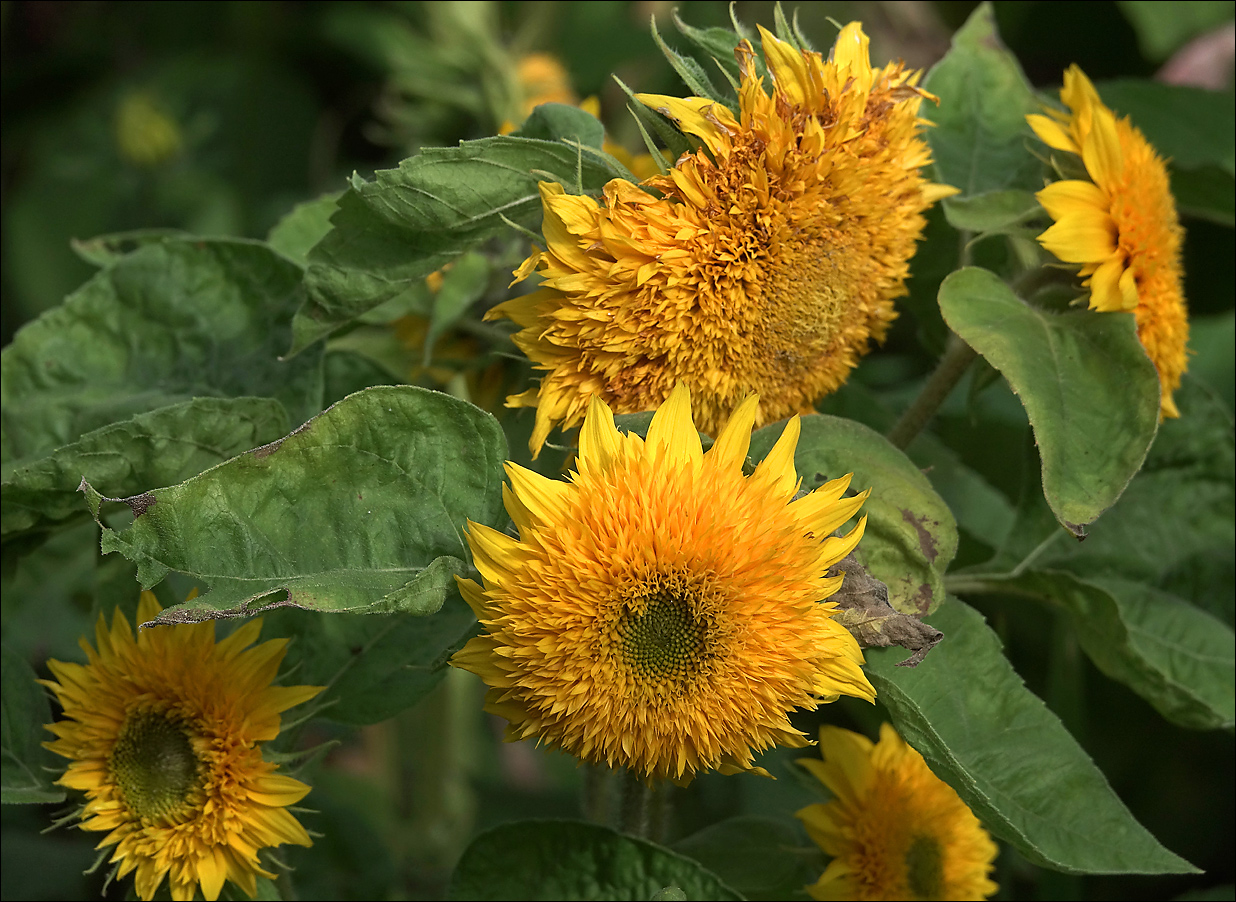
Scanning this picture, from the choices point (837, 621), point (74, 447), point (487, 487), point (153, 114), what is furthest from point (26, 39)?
point (837, 621)

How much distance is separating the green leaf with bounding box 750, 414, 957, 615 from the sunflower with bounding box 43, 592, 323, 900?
30 cm

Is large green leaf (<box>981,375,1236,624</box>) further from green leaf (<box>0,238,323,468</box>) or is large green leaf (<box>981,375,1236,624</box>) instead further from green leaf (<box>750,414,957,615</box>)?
green leaf (<box>0,238,323,468</box>)

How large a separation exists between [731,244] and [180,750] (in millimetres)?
413

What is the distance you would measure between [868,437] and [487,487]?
0.20m

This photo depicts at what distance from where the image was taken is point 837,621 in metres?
0.58

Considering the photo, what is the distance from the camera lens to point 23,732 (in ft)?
2.43

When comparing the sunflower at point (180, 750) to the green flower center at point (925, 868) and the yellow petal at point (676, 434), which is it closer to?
the yellow petal at point (676, 434)

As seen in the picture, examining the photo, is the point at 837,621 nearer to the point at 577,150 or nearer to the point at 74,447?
the point at 577,150

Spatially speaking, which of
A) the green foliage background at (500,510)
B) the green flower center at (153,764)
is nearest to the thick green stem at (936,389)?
the green foliage background at (500,510)

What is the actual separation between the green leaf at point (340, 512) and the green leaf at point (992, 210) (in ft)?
0.99

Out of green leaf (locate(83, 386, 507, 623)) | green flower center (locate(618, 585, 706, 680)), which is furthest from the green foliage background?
green flower center (locate(618, 585, 706, 680))

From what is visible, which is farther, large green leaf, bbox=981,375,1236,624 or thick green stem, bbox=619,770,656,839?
large green leaf, bbox=981,375,1236,624

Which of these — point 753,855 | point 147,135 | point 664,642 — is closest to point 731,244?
point 664,642

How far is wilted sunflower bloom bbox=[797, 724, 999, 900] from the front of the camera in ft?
2.47
